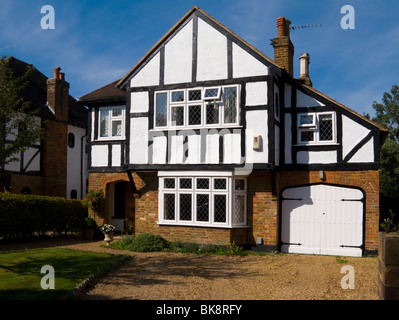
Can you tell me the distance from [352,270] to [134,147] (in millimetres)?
8117

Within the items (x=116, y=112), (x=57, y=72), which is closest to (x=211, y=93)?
(x=116, y=112)

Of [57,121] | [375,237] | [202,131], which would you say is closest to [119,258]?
[202,131]

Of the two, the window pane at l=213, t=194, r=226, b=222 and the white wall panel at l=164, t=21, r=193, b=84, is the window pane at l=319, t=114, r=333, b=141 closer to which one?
the window pane at l=213, t=194, r=226, b=222

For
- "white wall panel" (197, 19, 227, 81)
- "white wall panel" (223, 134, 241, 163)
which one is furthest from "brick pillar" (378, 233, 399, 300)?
"white wall panel" (197, 19, 227, 81)

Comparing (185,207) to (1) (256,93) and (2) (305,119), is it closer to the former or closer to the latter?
(1) (256,93)

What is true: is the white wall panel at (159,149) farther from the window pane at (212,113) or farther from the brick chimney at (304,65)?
the brick chimney at (304,65)

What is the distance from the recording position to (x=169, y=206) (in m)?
14.0

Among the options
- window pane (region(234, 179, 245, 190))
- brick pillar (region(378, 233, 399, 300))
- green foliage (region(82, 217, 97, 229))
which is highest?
window pane (region(234, 179, 245, 190))

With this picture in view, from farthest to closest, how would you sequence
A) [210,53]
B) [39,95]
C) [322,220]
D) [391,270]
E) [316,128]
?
[39,95]
[210,53]
[316,128]
[322,220]
[391,270]

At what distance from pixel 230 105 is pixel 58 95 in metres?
13.1

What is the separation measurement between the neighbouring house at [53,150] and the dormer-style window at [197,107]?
8.34 m

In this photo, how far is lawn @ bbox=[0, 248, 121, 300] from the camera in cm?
741

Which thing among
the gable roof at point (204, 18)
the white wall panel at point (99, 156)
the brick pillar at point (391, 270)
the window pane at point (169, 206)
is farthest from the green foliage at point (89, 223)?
the brick pillar at point (391, 270)

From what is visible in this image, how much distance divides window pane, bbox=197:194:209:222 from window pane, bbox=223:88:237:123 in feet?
8.70
